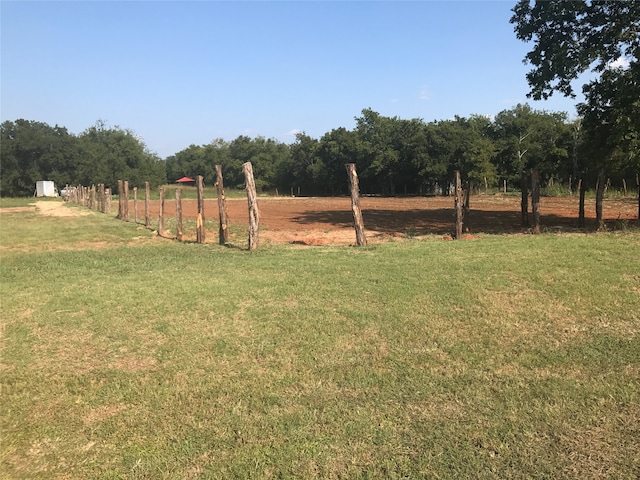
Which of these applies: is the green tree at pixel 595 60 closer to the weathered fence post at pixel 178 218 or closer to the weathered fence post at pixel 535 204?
the weathered fence post at pixel 535 204

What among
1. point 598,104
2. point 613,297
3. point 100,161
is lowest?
point 613,297

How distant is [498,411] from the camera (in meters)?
3.56

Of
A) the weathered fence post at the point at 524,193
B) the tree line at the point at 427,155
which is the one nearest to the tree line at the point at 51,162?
the tree line at the point at 427,155

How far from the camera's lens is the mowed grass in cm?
308

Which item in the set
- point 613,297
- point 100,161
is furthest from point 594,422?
point 100,161

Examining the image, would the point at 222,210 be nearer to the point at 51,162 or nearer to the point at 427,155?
the point at 427,155

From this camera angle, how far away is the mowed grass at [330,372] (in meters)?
3.08

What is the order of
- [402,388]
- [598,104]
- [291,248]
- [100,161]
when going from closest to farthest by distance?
[402,388] → [291,248] → [598,104] → [100,161]

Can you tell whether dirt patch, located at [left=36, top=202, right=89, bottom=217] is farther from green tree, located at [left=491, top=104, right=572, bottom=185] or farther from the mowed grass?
green tree, located at [left=491, top=104, right=572, bottom=185]

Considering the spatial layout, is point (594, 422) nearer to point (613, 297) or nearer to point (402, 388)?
point (402, 388)

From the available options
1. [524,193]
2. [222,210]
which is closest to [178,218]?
[222,210]

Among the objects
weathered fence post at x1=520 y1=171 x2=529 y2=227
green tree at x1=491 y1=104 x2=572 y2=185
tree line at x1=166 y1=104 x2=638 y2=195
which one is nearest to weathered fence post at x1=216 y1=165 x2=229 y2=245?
weathered fence post at x1=520 y1=171 x2=529 y2=227

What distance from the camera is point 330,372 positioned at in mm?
4273

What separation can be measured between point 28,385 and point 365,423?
302 centimetres
